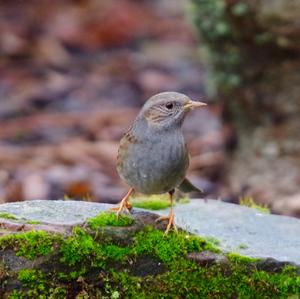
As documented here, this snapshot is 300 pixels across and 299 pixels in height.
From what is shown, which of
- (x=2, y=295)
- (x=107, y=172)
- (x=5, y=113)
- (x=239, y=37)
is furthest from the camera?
(x=5, y=113)

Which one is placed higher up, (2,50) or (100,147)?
(2,50)

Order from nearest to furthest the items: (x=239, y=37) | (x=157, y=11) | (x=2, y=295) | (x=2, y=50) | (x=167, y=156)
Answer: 1. (x=2, y=295)
2. (x=167, y=156)
3. (x=239, y=37)
4. (x=2, y=50)
5. (x=157, y=11)

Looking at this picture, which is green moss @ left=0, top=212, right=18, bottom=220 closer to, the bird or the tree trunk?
the bird

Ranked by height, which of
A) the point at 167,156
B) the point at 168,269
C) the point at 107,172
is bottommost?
the point at 107,172

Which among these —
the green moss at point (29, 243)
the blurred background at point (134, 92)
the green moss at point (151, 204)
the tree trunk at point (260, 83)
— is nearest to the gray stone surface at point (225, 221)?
the green moss at point (151, 204)

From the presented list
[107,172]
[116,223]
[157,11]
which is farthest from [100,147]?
[157,11]

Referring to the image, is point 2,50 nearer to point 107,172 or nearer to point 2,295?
point 107,172

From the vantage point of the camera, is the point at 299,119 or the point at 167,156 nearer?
the point at 167,156

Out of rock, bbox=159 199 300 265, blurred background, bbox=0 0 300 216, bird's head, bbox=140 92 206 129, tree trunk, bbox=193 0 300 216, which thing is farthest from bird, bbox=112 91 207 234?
tree trunk, bbox=193 0 300 216
